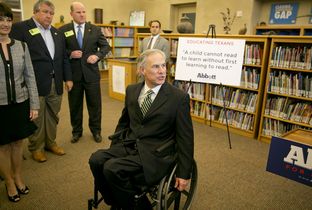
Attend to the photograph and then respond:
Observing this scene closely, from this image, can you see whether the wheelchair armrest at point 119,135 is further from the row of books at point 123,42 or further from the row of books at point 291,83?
the row of books at point 123,42

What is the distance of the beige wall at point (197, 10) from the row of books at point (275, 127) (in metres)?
3.37

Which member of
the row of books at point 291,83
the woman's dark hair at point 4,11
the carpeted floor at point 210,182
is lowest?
the carpeted floor at point 210,182

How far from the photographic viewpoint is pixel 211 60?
129 inches

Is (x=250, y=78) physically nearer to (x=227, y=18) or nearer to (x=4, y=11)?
(x=4, y=11)

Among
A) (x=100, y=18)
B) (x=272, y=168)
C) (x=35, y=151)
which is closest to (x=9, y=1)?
(x=100, y=18)

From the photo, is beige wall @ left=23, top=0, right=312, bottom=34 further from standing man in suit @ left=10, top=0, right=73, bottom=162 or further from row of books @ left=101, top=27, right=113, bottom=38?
standing man in suit @ left=10, top=0, right=73, bottom=162

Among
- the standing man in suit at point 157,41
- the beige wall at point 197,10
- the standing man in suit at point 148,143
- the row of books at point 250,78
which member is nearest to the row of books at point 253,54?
the row of books at point 250,78

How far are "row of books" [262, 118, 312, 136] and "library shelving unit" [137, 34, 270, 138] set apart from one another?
126 millimetres

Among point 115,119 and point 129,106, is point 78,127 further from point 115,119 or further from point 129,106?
point 129,106

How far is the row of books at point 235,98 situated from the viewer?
11.8 feet

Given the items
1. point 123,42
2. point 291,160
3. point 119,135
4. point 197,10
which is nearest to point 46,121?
point 119,135

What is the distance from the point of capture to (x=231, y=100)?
12.5ft

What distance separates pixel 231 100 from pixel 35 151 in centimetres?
268

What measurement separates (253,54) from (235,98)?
0.66m
